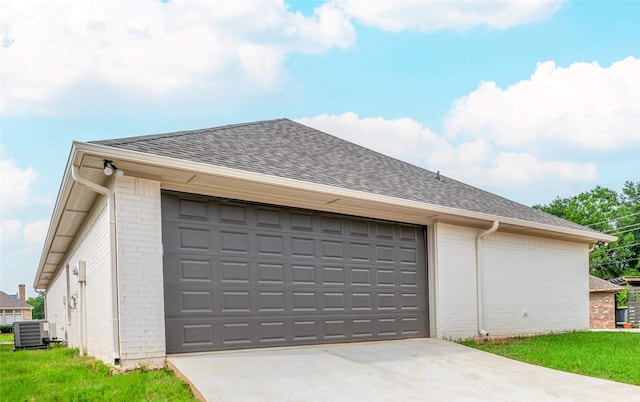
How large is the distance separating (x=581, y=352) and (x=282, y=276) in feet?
18.4

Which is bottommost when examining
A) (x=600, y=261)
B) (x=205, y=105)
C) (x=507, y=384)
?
(x=600, y=261)

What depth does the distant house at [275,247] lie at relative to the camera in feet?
22.4

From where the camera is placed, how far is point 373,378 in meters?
6.50

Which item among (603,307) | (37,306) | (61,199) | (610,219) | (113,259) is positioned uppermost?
(61,199)

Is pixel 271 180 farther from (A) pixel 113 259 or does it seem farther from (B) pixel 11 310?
(B) pixel 11 310

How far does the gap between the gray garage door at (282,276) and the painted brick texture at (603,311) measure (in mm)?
14734

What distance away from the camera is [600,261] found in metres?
46.7

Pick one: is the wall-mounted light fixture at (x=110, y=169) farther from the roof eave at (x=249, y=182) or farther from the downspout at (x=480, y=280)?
the downspout at (x=480, y=280)

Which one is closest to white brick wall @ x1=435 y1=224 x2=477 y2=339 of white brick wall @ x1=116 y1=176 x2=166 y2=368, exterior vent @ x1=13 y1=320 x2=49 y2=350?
white brick wall @ x1=116 y1=176 x2=166 y2=368

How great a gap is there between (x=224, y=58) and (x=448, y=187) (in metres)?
6.32

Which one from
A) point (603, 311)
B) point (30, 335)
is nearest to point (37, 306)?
point (30, 335)

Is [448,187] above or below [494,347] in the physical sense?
above

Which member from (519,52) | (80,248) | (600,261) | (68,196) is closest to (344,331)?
(68,196)

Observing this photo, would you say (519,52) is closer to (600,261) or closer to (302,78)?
(302,78)
